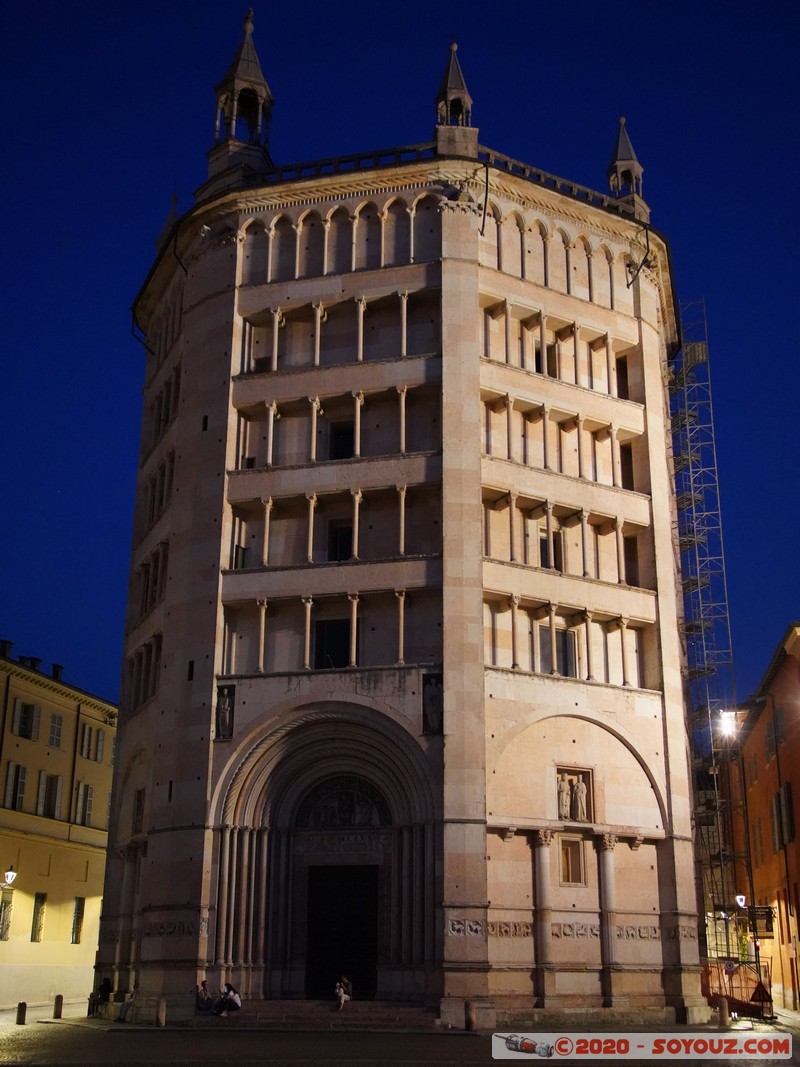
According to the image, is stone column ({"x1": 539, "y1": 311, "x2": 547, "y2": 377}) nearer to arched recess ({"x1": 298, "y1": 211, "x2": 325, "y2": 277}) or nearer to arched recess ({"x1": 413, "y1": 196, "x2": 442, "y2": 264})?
arched recess ({"x1": 413, "y1": 196, "x2": 442, "y2": 264})

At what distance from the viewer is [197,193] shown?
145 feet

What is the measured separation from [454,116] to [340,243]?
6.04 meters

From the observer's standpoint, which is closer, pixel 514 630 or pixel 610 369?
pixel 514 630

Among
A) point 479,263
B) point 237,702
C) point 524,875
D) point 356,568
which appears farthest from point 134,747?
point 479,263

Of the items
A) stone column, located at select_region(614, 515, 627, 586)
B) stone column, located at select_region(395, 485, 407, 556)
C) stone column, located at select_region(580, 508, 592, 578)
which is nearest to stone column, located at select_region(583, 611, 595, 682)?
stone column, located at select_region(580, 508, 592, 578)

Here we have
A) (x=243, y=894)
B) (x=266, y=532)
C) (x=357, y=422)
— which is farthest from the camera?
(x=357, y=422)

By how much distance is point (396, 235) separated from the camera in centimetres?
4019

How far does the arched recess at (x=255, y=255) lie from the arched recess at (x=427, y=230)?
17.0 ft

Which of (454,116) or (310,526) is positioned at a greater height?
(454,116)

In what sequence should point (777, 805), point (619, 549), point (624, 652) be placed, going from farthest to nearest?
1. point (777, 805)
2. point (619, 549)
3. point (624, 652)

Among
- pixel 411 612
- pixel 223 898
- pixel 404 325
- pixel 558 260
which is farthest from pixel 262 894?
pixel 558 260

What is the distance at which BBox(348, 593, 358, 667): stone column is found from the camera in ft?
117

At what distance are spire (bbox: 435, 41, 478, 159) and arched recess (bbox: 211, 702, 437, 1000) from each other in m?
18.8

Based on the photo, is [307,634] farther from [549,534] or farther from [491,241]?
[491,241]
